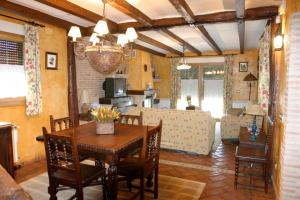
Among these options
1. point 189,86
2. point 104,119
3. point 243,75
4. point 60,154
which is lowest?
point 60,154

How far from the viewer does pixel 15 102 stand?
3.58 metres

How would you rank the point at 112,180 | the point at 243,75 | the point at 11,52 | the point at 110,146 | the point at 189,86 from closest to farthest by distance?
the point at 110,146 → the point at 112,180 → the point at 11,52 → the point at 243,75 → the point at 189,86

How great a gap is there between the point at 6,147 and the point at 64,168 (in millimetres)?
1479

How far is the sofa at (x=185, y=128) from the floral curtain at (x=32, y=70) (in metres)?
2.00

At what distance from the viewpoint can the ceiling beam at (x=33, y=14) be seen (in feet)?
10.3

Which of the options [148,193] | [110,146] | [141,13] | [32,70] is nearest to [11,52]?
[32,70]

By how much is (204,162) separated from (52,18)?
11.6ft

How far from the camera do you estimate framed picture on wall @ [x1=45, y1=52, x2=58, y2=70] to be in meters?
4.07

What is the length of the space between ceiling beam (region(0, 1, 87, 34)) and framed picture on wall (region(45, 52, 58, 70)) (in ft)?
1.78

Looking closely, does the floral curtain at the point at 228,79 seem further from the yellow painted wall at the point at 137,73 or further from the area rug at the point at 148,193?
the area rug at the point at 148,193

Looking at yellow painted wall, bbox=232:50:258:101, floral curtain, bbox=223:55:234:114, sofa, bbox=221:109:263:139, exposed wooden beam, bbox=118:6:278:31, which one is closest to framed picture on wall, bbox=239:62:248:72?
yellow painted wall, bbox=232:50:258:101

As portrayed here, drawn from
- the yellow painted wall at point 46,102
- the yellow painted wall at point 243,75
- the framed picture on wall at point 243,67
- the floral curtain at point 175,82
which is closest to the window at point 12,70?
the yellow painted wall at point 46,102

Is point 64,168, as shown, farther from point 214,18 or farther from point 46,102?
point 214,18

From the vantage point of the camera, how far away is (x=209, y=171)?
11.6ft
